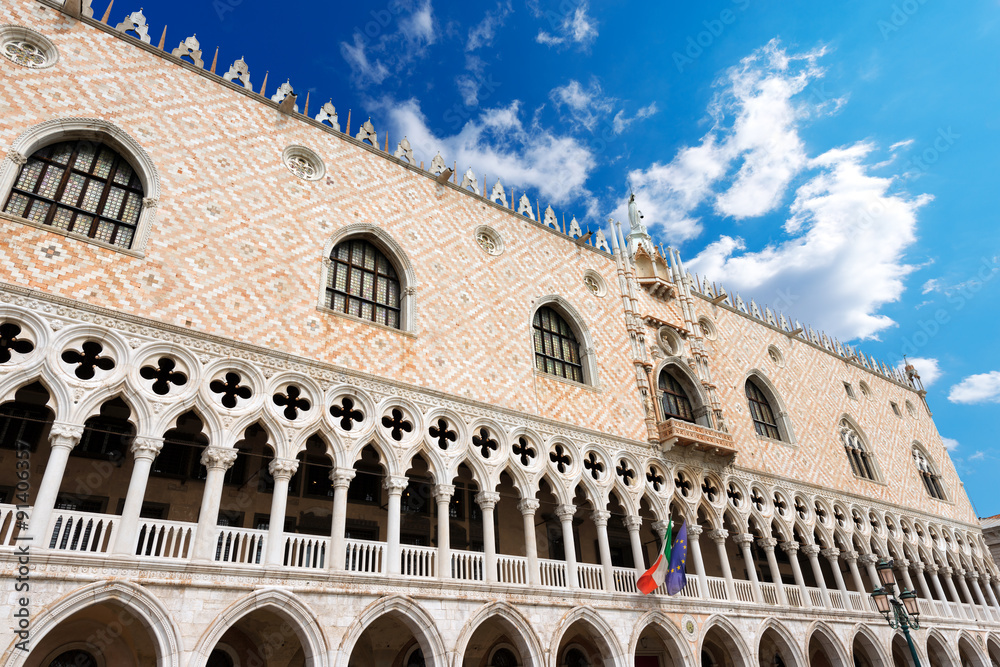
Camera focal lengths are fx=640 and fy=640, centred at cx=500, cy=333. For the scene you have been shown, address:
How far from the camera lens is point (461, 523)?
14.9 m

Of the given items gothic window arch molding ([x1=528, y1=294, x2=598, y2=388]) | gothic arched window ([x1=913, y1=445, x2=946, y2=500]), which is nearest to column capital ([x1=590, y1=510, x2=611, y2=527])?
gothic window arch molding ([x1=528, y1=294, x2=598, y2=388])

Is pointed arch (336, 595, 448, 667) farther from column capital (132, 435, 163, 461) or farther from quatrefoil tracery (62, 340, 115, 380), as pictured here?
quatrefoil tracery (62, 340, 115, 380)

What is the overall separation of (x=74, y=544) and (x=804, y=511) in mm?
18611

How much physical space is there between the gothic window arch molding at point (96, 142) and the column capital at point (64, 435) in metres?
3.13

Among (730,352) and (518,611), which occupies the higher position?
(730,352)

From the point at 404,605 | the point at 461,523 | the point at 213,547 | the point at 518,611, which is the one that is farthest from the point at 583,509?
the point at 213,547

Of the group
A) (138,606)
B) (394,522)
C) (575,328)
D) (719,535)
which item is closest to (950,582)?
(719,535)

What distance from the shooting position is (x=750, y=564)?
16.5 metres

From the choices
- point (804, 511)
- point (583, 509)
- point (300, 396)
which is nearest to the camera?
point (300, 396)

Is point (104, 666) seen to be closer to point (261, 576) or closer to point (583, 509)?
point (261, 576)

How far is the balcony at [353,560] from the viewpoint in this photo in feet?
29.6

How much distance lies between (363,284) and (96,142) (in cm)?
556

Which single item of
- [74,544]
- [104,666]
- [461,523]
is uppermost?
[461,523]

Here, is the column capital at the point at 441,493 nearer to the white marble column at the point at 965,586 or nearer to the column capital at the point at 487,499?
the column capital at the point at 487,499
